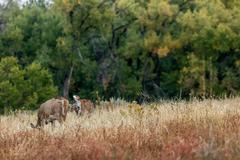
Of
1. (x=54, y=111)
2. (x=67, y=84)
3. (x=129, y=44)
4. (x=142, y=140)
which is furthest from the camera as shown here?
(x=129, y=44)

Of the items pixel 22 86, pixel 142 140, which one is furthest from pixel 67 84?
pixel 142 140

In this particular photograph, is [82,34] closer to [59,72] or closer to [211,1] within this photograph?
[59,72]

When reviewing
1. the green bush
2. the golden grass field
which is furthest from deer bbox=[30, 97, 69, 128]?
the green bush

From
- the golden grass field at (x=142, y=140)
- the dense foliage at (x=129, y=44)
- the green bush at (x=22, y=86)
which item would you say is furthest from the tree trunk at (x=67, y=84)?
the golden grass field at (x=142, y=140)

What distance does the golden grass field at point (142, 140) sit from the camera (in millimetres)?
5602

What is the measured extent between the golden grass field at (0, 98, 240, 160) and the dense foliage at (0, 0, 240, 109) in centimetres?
2342

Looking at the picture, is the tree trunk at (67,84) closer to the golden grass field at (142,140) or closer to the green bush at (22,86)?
the green bush at (22,86)

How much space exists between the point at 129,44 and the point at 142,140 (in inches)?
1085

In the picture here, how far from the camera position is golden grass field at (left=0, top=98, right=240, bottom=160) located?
5.60m

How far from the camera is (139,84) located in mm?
33156

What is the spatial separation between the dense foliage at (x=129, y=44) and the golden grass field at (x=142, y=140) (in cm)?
2342

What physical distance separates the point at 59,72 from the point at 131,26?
18.2 feet

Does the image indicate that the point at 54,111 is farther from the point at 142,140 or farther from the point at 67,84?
the point at 67,84

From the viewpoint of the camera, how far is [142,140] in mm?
6281
